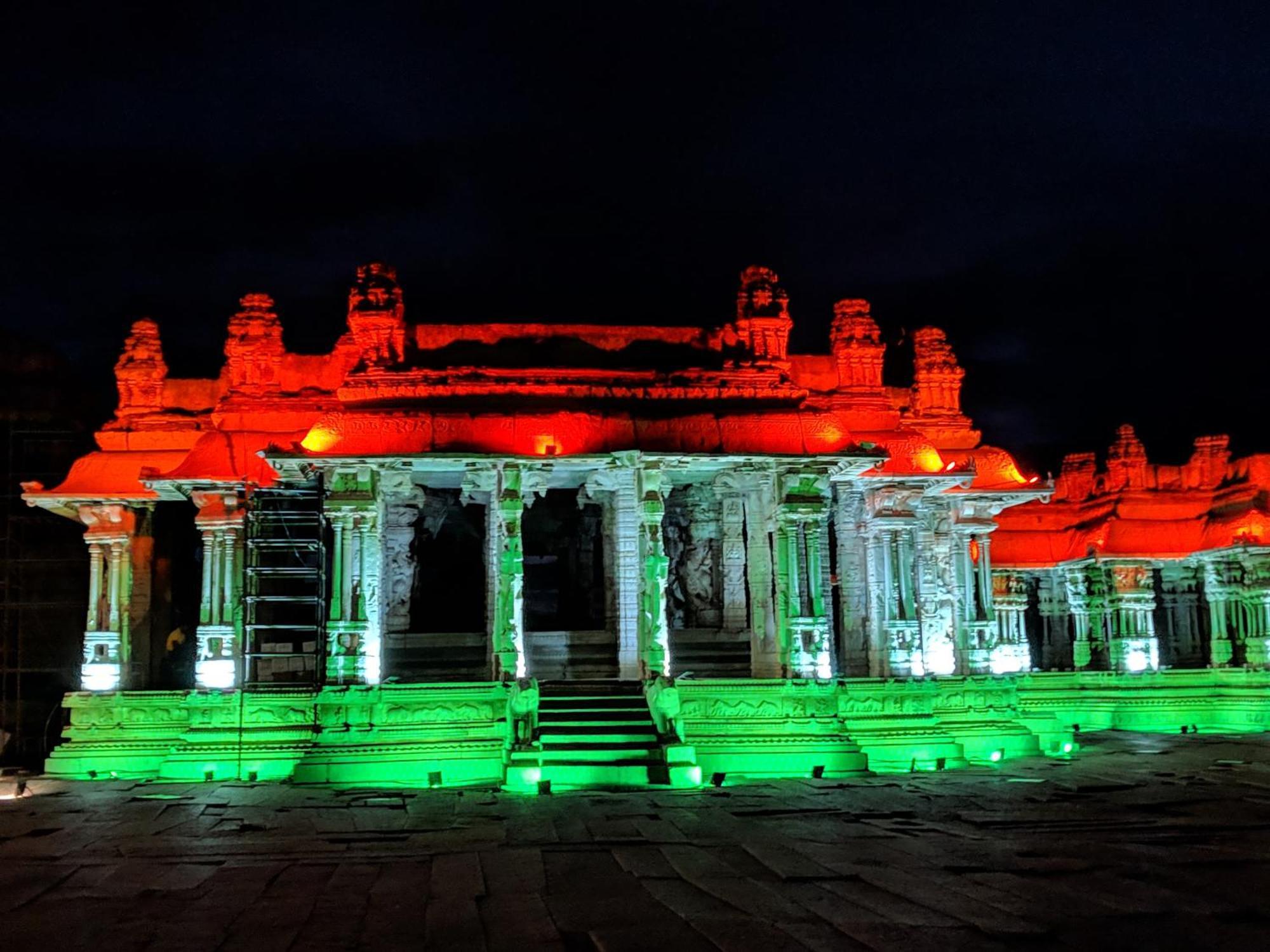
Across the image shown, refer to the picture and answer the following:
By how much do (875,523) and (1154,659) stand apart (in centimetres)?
1053

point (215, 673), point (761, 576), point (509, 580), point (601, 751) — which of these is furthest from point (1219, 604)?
point (215, 673)

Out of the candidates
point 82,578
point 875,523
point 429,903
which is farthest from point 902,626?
point 82,578

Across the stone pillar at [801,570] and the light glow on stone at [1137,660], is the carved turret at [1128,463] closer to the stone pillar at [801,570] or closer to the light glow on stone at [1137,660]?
the light glow on stone at [1137,660]

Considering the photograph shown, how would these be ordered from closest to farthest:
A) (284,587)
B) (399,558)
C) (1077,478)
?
(284,587), (399,558), (1077,478)

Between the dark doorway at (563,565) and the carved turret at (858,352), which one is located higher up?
the carved turret at (858,352)

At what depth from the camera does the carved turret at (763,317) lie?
20.5m

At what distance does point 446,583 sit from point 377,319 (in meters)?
7.00

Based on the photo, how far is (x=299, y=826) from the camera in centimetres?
1277

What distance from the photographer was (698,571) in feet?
79.9

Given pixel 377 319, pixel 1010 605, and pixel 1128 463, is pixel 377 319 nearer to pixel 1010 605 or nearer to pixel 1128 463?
pixel 1010 605

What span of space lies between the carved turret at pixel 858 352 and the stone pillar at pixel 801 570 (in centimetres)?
391

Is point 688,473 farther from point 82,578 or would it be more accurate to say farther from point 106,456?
point 82,578

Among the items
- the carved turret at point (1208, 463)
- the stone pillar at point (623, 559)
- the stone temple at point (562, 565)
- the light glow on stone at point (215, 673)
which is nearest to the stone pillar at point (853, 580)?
the stone temple at point (562, 565)

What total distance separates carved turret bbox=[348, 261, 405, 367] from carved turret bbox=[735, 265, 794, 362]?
5.68 metres
